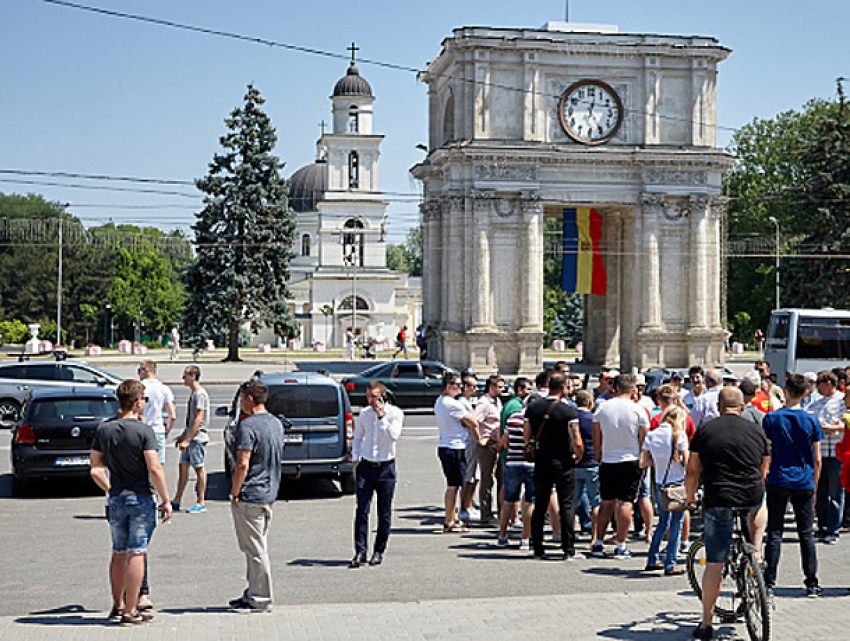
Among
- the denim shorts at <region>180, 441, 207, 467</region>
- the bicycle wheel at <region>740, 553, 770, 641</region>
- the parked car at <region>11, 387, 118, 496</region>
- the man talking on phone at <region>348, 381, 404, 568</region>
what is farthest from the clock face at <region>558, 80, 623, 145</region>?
the bicycle wheel at <region>740, 553, 770, 641</region>

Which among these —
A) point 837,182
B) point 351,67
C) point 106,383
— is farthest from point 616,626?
point 351,67

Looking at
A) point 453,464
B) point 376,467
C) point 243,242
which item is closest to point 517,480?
point 453,464

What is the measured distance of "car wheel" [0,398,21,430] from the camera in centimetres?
2680

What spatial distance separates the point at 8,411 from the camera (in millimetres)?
26891

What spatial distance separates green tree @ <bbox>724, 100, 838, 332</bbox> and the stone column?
30871mm

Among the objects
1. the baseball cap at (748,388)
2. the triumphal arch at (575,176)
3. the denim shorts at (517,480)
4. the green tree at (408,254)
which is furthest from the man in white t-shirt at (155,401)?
the green tree at (408,254)

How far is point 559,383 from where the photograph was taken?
492 inches

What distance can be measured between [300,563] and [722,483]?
16.1 feet

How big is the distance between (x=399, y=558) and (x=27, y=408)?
693cm

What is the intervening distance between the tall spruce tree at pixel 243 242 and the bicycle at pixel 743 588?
51.2 m

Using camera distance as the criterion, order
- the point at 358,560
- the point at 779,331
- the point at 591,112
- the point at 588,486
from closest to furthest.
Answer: the point at 358,560, the point at 588,486, the point at 779,331, the point at 591,112

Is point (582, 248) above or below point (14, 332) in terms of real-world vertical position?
above

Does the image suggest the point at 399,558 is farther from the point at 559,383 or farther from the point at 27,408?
the point at 27,408

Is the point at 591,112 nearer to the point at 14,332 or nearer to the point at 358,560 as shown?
the point at 358,560
